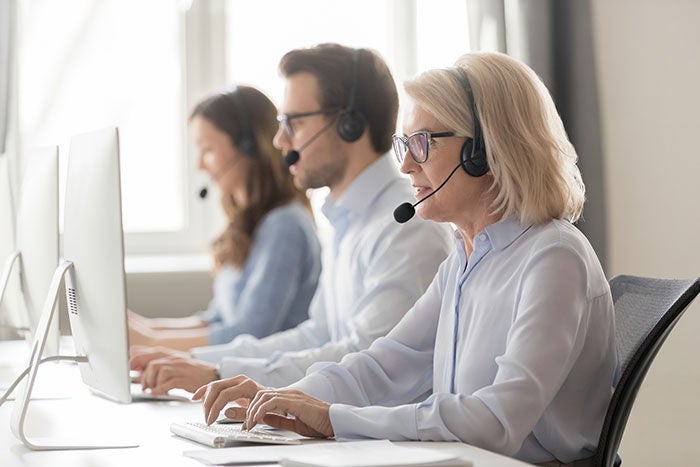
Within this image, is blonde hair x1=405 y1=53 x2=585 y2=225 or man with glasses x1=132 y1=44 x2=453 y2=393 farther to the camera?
man with glasses x1=132 y1=44 x2=453 y2=393

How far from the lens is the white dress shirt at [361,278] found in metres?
2.06

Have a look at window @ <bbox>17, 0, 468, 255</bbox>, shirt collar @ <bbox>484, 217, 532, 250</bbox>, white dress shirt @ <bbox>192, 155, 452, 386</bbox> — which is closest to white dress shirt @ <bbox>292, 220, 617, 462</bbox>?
shirt collar @ <bbox>484, 217, 532, 250</bbox>

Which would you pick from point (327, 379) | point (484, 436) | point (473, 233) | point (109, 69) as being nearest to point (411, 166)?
point (473, 233)

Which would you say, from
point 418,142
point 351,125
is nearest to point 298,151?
point 351,125

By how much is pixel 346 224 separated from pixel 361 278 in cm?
18

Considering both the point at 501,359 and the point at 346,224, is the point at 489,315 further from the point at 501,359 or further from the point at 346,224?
the point at 346,224

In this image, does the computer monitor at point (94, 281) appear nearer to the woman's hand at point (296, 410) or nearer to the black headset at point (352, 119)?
the woman's hand at point (296, 410)

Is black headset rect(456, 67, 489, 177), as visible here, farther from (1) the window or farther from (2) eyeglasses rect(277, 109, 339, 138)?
(1) the window

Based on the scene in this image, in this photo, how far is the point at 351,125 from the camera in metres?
2.31

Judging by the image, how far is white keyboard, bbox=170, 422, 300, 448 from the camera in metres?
1.36

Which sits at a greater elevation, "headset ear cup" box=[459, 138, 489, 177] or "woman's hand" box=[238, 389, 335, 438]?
"headset ear cup" box=[459, 138, 489, 177]

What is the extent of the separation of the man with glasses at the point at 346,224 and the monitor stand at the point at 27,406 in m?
0.51

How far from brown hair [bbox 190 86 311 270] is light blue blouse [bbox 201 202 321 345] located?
0.14 feet

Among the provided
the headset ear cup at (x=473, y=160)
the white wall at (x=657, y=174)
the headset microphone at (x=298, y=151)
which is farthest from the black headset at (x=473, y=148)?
the white wall at (x=657, y=174)
